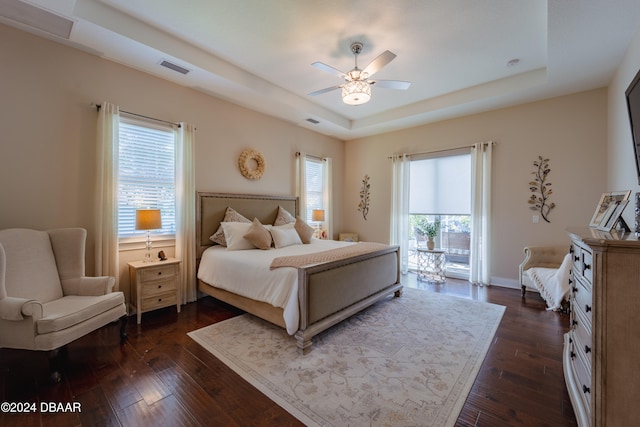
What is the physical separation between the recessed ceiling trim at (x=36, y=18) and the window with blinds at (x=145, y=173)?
95cm

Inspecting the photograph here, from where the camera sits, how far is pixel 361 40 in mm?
3186

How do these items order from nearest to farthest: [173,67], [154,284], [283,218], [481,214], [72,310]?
[72,310] → [154,284] → [173,67] → [481,214] → [283,218]

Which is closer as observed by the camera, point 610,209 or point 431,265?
point 610,209

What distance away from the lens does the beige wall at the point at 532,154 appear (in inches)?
157

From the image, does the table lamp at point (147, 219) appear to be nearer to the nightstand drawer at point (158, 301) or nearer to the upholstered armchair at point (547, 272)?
the nightstand drawer at point (158, 301)

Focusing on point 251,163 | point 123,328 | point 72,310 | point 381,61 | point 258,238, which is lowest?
point 123,328

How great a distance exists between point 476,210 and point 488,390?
362 cm

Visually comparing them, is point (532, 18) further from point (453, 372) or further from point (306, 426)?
point (306, 426)

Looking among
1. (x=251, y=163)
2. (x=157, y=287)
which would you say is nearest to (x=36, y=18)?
(x=251, y=163)

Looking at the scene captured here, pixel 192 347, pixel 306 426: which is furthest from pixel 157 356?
pixel 306 426

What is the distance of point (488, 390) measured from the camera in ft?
6.66

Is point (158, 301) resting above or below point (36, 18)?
below

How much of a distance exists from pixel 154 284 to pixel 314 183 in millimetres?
3880

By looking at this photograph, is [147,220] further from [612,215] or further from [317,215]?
[612,215]
